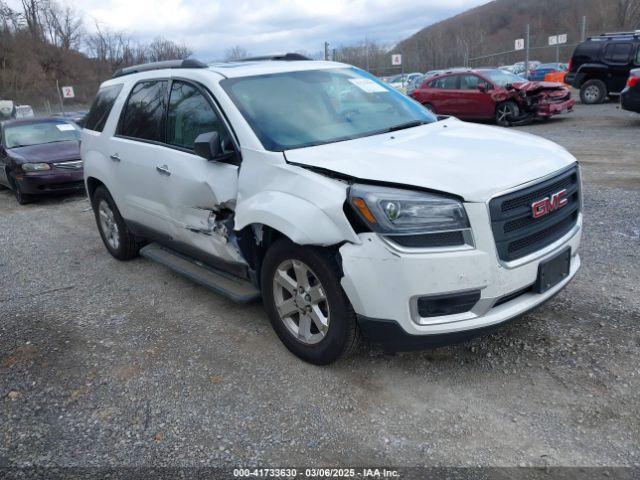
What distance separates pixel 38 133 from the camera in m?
11.0

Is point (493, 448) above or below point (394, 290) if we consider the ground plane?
below

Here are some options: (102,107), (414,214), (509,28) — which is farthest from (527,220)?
(509,28)

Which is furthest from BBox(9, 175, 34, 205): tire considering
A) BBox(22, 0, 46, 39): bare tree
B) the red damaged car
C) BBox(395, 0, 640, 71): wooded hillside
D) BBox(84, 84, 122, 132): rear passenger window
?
BBox(22, 0, 46, 39): bare tree

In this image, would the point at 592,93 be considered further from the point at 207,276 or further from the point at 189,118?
the point at 207,276

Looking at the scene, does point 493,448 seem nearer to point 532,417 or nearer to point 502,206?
point 532,417

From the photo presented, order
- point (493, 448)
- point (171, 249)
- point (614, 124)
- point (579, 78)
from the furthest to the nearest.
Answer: point (579, 78) < point (614, 124) < point (171, 249) < point (493, 448)

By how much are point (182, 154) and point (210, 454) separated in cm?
229

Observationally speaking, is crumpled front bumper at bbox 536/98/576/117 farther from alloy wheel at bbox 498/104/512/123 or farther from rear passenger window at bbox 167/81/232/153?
rear passenger window at bbox 167/81/232/153

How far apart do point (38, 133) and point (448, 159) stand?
10.3m

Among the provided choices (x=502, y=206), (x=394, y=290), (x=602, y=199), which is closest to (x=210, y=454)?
(x=394, y=290)

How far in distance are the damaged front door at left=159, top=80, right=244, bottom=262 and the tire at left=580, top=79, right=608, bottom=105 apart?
1687 centimetres

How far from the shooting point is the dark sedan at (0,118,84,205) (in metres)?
9.70

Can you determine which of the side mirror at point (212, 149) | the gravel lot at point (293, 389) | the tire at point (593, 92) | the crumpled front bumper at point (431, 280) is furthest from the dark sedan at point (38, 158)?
the tire at point (593, 92)

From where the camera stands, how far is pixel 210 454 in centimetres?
278
